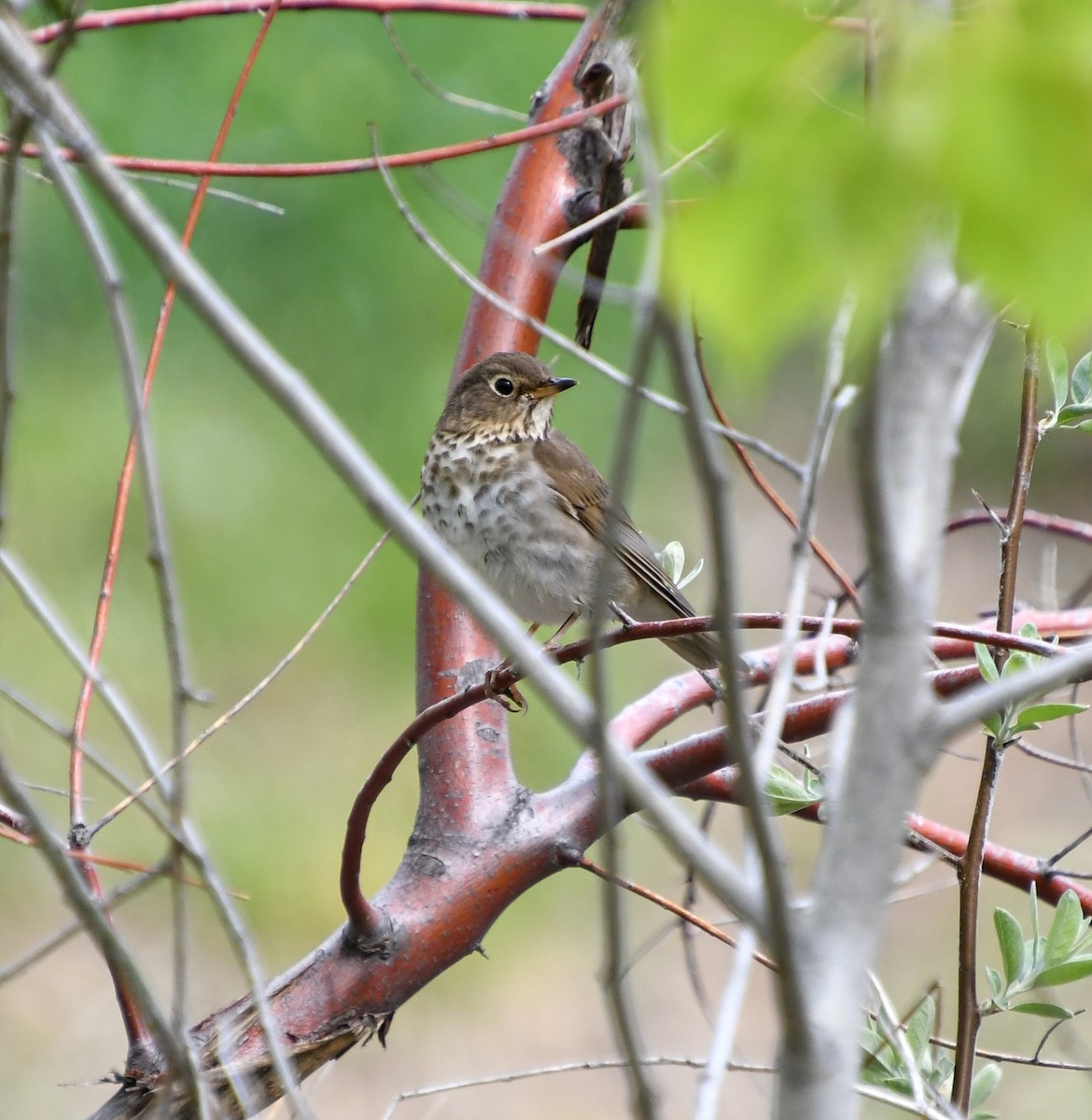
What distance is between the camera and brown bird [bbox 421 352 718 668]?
9.95ft

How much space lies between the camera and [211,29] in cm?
630

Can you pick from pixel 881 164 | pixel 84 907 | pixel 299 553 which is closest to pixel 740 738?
pixel 881 164

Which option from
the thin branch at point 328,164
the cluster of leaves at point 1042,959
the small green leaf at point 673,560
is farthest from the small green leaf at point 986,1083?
the thin branch at point 328,164

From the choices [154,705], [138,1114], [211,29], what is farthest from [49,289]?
[138,1114]

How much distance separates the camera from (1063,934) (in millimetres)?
1665

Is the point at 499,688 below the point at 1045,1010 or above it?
above

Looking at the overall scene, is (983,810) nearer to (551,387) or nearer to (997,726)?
(997,726)

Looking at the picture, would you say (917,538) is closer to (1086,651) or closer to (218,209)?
(1086,651)

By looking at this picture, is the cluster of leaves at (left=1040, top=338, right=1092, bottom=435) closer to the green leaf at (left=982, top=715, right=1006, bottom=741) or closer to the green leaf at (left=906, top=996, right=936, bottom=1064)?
the green leaf at (left=982, top=715, right=1006, bottom=741)

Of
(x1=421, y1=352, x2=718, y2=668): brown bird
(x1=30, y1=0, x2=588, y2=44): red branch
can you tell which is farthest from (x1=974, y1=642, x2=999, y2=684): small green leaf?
(x1=30, y1=0, x2=588, y2=44): red branch

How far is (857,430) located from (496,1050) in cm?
426

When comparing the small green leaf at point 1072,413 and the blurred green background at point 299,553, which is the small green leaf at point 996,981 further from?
the blurred green background at point 299,553

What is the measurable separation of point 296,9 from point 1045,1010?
1.90 meters

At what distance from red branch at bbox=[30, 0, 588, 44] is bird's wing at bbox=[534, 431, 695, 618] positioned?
1056 millimetres
